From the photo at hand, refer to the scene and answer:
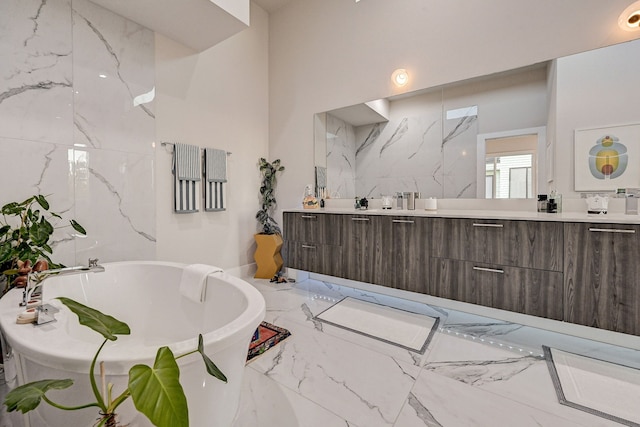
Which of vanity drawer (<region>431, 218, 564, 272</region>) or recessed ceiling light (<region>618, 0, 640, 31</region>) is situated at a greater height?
recessed ceiling light (<region>618, 0, 640, 31</region>)

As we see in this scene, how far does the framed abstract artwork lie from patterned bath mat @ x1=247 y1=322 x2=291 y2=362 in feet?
7.77

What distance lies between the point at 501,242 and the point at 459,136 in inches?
42.4

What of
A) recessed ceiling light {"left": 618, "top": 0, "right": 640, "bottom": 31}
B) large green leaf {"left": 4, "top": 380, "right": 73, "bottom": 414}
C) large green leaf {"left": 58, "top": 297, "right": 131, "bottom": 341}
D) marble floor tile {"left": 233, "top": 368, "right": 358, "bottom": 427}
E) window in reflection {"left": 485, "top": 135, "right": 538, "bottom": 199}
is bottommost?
A: marble floor tile {"left": 233, "top": 368, "right": 358, "bottom": 427}

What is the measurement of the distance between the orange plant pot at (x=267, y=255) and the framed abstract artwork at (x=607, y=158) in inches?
110

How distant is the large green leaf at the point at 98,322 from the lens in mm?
696

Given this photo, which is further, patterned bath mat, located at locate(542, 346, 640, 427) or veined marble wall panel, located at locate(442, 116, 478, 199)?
veined marble wall panel, located at locate(442, 116, 478, 199)

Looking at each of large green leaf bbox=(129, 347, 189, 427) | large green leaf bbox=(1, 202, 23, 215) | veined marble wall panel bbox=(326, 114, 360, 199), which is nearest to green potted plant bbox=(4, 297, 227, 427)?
large green leaf bbox=(129, 347, 189, 427)

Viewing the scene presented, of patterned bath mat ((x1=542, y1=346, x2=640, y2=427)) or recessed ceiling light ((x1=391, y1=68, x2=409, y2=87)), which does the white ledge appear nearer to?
recessed ceiling light ((x1=391, y1=68, x2=409, y2=87))

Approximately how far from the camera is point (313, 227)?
9.57 feet

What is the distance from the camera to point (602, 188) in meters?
1.94

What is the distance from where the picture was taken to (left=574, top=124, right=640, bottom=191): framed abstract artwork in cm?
184

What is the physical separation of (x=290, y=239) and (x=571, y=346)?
2.43m

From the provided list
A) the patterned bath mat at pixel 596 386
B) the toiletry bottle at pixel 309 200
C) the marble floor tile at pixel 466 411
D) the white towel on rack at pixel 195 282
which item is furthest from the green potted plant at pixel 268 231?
the patterned bath mat at pixel 596 386

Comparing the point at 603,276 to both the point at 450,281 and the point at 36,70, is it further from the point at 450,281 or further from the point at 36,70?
the point at 36,70
